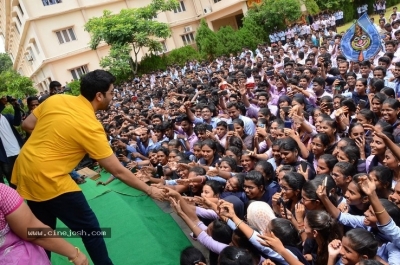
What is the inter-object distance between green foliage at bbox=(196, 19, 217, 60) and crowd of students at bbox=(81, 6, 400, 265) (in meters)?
13.5

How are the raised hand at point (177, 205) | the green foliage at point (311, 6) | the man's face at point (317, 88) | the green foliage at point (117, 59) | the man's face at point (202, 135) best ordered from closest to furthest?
the raised hand at point (177, 205)
the man's face at point (202, 135)
the man's face at point (317, 88)
the green foliage at point (117, 59)
the green foliage at point (311, 6)

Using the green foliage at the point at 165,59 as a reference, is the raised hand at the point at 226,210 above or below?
below

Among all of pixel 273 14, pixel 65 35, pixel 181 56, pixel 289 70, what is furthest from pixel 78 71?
pixel 289 70

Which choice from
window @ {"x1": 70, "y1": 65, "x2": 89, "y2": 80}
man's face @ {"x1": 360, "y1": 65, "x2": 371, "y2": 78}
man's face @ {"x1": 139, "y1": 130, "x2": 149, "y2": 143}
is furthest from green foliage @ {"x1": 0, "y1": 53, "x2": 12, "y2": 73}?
man's face @ {"x1": 360, "y1": 65, "x2": 371, "y2": 78}

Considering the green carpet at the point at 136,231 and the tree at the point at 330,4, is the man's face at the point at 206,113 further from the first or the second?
the tree at the point at 330,4

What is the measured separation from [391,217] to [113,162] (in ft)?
6.11

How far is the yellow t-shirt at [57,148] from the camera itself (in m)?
2.13

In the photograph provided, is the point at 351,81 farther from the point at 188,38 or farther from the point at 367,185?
the point at 188,38

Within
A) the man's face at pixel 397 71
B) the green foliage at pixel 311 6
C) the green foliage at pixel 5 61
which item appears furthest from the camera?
the green foliage at pixel 5 61

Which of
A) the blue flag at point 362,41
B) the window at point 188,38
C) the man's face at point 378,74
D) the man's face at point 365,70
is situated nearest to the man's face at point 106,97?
the blue flag at point 362,41

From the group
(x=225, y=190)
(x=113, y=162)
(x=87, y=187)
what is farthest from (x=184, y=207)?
(x=87, y=187)

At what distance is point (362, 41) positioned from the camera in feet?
Result: 18.7

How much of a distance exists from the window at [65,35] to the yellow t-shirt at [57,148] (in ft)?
71.2

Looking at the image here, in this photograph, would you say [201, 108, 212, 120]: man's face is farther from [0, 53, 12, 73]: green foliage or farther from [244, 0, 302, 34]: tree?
[0, 53, 12, 73]: green foliage
